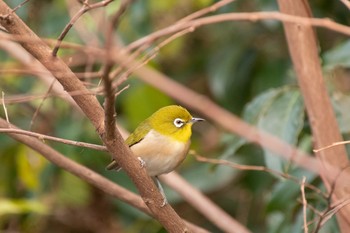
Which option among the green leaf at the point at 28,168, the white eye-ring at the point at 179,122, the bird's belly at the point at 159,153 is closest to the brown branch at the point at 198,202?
the bird's belly at the point at 159,153

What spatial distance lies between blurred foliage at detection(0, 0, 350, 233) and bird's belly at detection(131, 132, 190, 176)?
0.35m

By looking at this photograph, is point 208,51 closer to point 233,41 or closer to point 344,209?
point 233,41

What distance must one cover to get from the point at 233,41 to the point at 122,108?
1.13 meters

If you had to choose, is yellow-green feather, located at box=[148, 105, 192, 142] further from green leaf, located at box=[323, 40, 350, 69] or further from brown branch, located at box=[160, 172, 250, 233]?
green leaf, located at box=[323, 40, 350, 69]

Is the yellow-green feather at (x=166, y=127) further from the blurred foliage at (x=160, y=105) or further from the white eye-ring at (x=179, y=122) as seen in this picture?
the blurred foliage at (x=160, y=105)

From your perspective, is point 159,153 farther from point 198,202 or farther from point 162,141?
point 198,202

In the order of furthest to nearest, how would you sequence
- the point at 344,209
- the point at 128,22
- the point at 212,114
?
the point at 128,22
the point at 344,209
the point at 212,114

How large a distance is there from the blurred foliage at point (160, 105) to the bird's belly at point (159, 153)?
352mm

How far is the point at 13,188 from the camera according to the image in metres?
5.40

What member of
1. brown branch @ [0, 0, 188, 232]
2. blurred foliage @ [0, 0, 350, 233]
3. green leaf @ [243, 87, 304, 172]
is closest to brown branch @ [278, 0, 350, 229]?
green leaf @ [243, 87, 304, 172]

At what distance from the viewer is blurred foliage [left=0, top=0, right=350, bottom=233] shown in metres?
4.70

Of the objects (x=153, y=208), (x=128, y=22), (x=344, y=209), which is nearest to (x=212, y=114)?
(x=153, y=208)

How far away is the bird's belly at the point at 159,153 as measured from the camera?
363 cm

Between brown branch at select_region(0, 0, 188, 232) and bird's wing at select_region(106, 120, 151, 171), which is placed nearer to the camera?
brown branch at select_region(0, 0, 188, 232)
